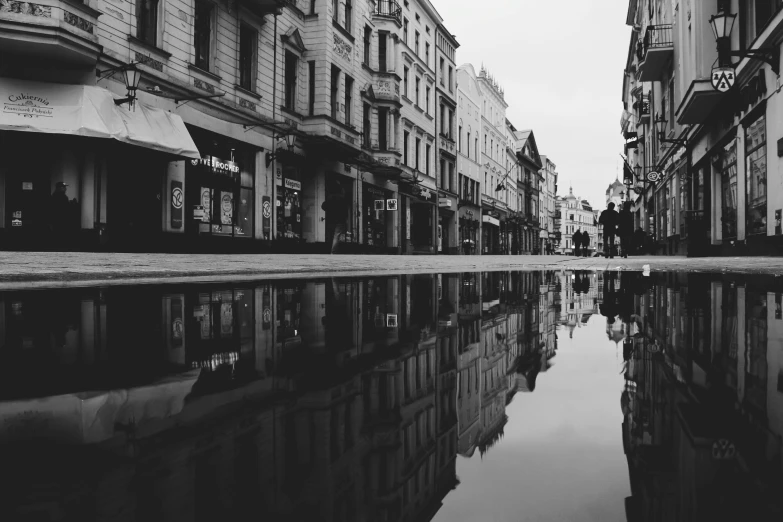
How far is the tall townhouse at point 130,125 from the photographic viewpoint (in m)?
11.5

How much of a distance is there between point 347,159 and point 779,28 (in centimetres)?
1592

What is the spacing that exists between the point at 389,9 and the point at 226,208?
18361mm

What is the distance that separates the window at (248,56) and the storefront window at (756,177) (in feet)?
44.9

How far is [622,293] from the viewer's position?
178 inches

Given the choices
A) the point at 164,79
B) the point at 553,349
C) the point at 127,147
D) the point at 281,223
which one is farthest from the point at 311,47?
the point at 553,349

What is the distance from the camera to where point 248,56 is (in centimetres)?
1848

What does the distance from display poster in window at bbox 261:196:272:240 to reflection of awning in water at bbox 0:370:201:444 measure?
17.4 metres

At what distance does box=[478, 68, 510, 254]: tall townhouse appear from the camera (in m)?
52.2

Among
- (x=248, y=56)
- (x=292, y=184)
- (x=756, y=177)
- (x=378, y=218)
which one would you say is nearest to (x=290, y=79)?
(x=248, y=56)

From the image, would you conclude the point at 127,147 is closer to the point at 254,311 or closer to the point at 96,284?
the point at 96,284

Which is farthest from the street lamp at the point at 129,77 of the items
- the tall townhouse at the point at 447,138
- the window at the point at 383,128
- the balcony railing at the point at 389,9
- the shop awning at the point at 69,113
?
the tall townhouse at the point at 447,138

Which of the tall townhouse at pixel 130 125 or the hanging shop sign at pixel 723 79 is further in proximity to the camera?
the hanging shop sign at pixel 723 79

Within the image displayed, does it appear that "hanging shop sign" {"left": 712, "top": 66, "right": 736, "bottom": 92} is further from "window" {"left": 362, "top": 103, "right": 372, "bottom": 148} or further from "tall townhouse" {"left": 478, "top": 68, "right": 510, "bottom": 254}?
"tall townhouse" {"left": 478, "top": 68, "right": 510, "bottom": 254}

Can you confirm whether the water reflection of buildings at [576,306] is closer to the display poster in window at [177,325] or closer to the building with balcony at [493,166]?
the display poster in window at [177,325]
